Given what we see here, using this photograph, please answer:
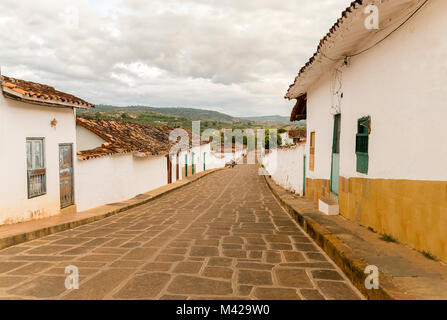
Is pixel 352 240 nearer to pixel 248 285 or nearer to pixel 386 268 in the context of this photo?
pixel 386 268

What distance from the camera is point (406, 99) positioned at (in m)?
4.38

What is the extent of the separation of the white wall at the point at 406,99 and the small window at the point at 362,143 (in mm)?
130

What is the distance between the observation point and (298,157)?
1302 cm

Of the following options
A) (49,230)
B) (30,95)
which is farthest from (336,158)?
(30,95)

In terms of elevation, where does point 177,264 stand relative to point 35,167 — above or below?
below

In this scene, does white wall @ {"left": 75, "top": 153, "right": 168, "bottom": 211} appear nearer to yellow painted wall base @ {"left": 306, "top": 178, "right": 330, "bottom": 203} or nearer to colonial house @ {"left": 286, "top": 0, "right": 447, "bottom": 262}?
yellow painted wall base @ {"left": 306, "top": 178, "right": 330, "bottom": 203}

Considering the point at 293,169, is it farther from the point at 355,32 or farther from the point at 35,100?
the point at 35,100

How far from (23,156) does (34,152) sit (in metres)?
0.55

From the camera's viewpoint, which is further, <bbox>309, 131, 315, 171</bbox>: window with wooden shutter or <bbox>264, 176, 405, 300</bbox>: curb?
<bbox>309, 131, 315, 171</bbox>: window with wooden shutter

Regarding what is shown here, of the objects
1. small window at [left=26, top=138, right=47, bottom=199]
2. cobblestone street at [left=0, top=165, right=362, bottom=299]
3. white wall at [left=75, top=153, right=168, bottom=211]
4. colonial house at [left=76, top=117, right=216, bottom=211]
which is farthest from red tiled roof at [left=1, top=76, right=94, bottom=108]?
cobblestone street at [left=0, top=165, right=362, bottom=299]

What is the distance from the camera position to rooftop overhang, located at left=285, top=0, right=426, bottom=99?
4.16 meters

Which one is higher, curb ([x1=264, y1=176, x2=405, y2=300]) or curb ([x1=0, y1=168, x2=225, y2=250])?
curb ([x1=264, y1=176, x2=405, y2=300])

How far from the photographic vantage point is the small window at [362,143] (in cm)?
566

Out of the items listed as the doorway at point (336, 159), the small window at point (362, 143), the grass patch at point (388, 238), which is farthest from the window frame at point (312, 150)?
the grass patch at point (388, 238)
